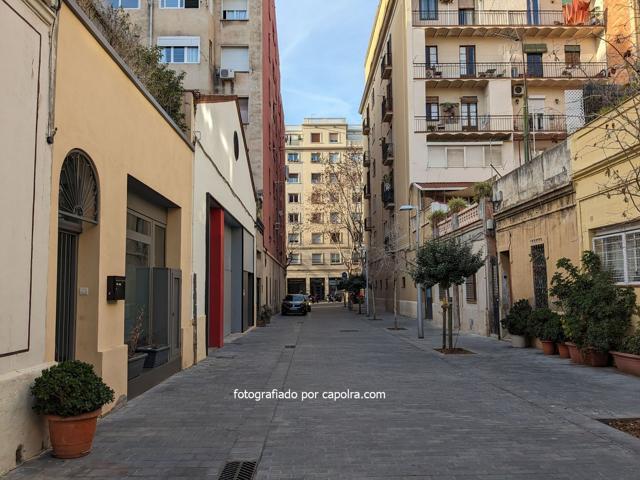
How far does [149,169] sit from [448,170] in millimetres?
24064

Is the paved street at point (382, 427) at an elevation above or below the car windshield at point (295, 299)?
below

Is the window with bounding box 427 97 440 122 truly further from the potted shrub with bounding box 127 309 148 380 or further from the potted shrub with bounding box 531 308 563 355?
the potted shrub with bounding box 127 309 148 380

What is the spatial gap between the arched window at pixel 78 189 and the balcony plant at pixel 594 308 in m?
9.17

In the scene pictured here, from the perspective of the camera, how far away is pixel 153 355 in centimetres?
989

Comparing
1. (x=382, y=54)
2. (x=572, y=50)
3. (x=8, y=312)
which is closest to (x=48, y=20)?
(x=8, y=312)

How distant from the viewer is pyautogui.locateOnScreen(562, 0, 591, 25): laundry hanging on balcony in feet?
98.4

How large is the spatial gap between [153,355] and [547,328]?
899 centimetres

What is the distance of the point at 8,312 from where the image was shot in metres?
5.20

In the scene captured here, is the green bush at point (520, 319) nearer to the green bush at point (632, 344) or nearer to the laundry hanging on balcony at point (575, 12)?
the green bush at point (632, 344)

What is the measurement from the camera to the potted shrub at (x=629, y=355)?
10367mm

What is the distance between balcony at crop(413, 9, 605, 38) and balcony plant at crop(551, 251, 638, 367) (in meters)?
23.6

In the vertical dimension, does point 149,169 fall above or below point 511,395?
above

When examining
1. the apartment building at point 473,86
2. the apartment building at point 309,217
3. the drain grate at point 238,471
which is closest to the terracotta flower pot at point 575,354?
the drain grate at point 238,471

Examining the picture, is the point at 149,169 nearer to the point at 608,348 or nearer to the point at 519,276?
the point at 608,348
